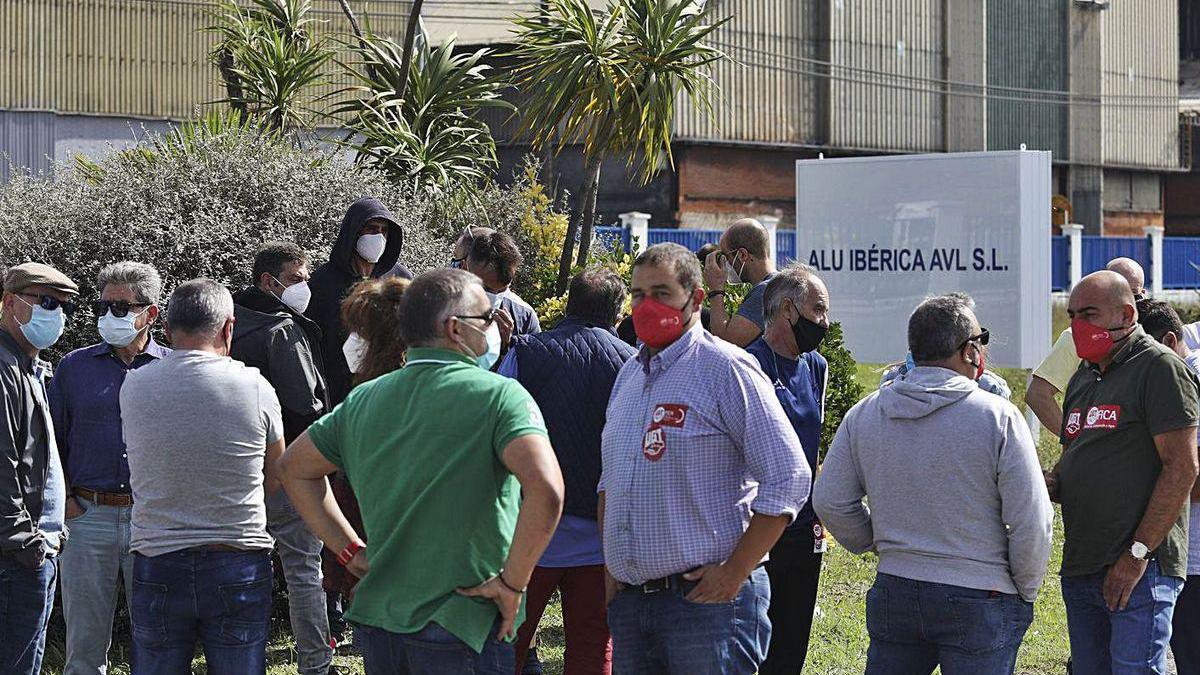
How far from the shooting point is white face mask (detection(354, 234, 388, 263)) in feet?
23.1

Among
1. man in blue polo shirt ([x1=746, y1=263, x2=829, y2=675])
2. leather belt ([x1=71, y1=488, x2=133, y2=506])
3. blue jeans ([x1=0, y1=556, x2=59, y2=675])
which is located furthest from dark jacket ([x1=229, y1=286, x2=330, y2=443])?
man in blue polo shirt ([x1=746, y1=263, x2=829, y2=675])

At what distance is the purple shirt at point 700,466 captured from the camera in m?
4.28

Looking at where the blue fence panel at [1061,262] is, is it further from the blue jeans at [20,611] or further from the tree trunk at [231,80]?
the blue jeans at [20,611]

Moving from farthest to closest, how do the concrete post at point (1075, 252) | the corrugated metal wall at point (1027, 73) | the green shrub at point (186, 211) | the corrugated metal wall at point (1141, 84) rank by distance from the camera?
the corrugated metal wall at point (1141, 84) → the corrugated metal wall at point (1027, 73) → the concrete post at point (1075, 252) → the green shrub at point (186, 211)

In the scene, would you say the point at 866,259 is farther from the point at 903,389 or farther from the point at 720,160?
the point at 720,160

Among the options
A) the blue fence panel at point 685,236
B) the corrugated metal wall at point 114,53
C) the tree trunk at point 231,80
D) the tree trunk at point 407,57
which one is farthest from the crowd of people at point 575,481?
the corrugated metal wall at point 114,53

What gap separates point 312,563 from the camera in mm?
6453

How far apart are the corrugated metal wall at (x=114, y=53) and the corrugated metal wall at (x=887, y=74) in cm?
1276

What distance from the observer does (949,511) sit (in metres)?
4.56

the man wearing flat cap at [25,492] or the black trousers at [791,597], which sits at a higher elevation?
the man wearing flat cap at [25,492]

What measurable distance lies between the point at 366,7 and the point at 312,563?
19.6 m

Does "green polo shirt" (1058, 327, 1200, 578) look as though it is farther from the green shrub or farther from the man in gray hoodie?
the green shrub

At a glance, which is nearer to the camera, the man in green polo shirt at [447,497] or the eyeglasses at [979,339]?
the man in green polo shirt at [447,497]

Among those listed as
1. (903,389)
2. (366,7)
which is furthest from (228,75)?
(366,7)
